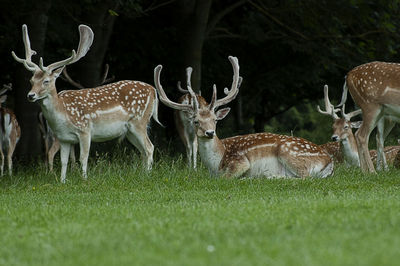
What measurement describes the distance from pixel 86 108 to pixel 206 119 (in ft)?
6.90

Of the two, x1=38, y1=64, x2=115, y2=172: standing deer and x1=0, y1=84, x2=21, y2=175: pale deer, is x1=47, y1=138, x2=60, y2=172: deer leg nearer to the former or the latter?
x1=38, y1=64, x2=115, y2=172: standing deer

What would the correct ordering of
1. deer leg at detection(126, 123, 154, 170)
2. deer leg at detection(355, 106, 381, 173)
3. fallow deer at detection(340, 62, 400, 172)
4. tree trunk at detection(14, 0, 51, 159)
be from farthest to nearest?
tree trunk at detection(14, 0, 51, 159), deer leg at detection(126, 123, 154, 170), deer leg at detection(355, 106, 381, 173), fallow deer at detection(340, 62, 400, 172)

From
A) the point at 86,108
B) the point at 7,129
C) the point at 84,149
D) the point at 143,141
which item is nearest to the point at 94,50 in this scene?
the point at 7,129

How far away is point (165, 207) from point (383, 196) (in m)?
2.11

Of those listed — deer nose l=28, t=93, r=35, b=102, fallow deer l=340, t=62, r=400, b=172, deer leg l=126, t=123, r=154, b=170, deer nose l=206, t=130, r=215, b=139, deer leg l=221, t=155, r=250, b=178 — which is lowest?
deer leg l=126, t=123, r=154, b=170

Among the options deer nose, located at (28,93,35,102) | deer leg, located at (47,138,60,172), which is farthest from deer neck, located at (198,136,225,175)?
deer leg, located at (47,138,60,172)

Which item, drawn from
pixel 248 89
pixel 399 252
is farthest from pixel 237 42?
pixel 399 252

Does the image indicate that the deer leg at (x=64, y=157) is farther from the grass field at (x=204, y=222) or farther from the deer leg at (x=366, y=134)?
the deer leg at (x=366, y=134)

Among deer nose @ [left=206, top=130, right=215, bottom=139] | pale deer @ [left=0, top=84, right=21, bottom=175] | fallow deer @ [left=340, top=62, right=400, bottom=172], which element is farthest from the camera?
pale deer @ [left=0, top=84, right=21, bottom=175]

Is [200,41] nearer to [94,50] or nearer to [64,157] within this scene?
[94,50]

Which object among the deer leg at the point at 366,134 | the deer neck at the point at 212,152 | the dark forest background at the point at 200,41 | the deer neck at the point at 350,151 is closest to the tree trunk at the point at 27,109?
the dark forest background at the point at 200,41

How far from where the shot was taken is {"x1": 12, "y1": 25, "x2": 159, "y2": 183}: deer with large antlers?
34.1ft

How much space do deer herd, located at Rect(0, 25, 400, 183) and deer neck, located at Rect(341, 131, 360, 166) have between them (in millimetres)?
1001

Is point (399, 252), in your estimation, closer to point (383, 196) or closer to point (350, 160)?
point (383, 196)
